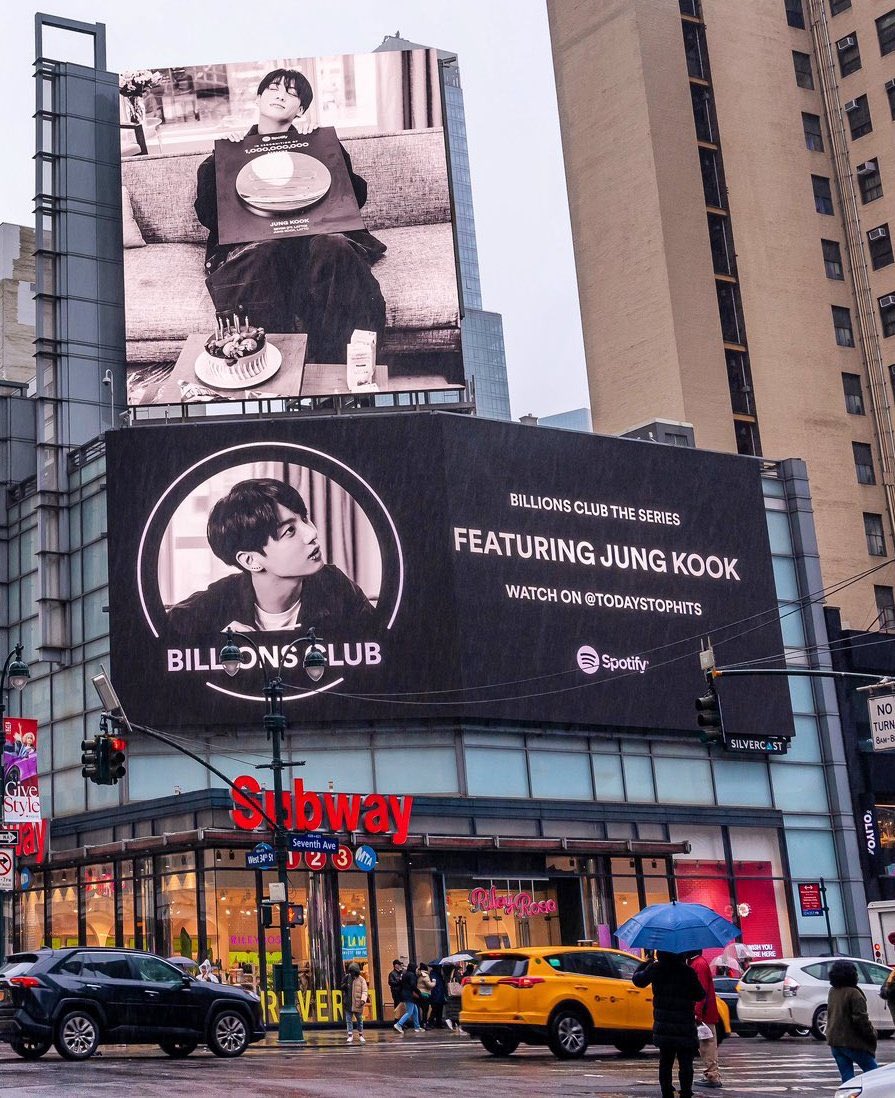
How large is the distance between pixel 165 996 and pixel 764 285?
53.6 meters

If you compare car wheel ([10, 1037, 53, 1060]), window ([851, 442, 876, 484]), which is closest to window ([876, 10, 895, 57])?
window ([851, 442, 876, 484])

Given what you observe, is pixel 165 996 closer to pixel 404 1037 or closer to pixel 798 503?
pixel 404 1037

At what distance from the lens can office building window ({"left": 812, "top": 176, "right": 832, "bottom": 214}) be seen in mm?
76562

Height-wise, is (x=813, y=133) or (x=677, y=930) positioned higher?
(x=813, y=133)

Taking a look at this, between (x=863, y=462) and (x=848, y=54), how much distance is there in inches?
806

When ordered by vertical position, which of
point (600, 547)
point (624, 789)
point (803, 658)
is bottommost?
point (624, 789)

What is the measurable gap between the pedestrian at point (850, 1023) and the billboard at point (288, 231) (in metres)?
37.9

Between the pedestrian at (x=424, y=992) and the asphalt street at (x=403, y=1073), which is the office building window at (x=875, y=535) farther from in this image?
the asphalt street at (x=403, y=1073)

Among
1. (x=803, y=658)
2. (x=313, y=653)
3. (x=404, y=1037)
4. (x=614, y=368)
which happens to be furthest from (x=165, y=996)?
(x=614, y=368)

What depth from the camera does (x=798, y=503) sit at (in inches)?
2288

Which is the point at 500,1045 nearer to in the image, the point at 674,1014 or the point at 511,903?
the point at 674,1014

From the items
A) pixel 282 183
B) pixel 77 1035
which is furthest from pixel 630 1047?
pixel 282 183

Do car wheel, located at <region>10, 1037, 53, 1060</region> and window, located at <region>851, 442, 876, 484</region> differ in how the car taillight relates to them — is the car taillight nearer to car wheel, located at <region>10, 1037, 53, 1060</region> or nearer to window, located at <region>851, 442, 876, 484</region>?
car wheel, located at <region>10, 1037, 53, 1060</region>

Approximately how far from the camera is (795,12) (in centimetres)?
8006
